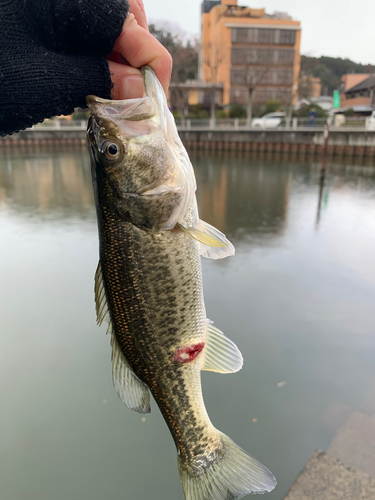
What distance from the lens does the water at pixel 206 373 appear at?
111 inches

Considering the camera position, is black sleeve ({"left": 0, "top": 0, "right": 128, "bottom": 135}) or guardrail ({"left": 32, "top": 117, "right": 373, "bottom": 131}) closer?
black sleeve ({"left": 0, "top": 0, "right": 128, "bottom": 135})

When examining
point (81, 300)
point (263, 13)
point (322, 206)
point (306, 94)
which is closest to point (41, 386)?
point (81, 300)

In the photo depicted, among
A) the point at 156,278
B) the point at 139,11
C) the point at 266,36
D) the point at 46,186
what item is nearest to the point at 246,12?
the point at 266,36

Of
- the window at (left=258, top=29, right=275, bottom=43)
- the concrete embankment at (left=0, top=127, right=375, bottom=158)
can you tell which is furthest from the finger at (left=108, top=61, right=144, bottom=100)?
the window at (left=258, top=29, right=275, bottom=43)

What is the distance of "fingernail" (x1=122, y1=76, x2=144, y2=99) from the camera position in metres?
1.39

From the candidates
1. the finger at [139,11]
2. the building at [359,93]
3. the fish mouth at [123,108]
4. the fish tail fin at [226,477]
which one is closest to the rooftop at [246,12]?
the building at [359,93]

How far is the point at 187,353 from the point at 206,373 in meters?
2.42

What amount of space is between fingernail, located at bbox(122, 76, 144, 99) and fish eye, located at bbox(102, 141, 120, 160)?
0.76 feet

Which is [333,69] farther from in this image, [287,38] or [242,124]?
[242,124]

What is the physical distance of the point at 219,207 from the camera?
10.5 metres

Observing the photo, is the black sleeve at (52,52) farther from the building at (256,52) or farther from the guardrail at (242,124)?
the building at (256,52)

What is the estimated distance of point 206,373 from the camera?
3727mm

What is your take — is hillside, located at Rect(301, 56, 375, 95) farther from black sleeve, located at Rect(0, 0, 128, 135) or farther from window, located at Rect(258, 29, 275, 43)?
black sleeve, located at Rect(0, 0, 128, 135)

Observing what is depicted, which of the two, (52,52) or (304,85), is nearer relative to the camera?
(52,52)
